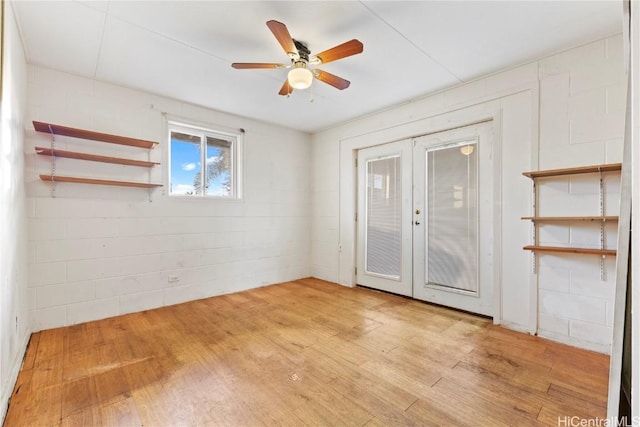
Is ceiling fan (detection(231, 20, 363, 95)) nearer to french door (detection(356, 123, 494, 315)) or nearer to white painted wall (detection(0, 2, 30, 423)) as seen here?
white painted wall (detection(0, 2, 30, 423))

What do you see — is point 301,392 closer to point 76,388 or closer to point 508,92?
point 76,388

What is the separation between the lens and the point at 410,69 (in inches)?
113

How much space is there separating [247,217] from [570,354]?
12.9ft

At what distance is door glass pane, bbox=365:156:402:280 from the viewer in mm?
3969

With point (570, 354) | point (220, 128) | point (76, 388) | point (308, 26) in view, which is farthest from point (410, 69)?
point (76, 388)

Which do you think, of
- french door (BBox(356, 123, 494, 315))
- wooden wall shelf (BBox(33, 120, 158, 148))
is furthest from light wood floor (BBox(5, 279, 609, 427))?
wooden wall shelf (BBox(33, 120, 158, 148))

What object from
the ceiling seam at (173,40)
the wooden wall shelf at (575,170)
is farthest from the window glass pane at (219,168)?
the wooden wall shelf at (575,170)

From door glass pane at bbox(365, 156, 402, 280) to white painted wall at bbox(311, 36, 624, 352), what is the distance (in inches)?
34.6

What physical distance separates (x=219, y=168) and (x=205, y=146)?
36 centimetres

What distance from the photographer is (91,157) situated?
2908 mm

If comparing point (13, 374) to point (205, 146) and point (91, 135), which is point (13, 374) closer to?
point (91, 135)

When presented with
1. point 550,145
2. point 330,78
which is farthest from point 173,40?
point 550,145

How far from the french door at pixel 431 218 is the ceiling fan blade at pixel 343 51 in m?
1.89

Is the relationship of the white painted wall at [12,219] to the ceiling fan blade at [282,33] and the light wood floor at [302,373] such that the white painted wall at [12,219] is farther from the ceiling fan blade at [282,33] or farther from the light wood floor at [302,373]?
the ceiling fan blade at [282,33]
